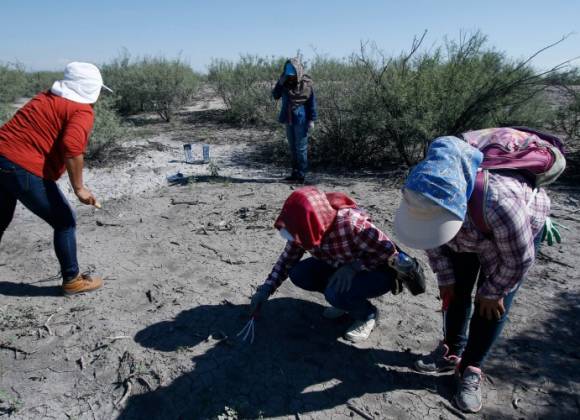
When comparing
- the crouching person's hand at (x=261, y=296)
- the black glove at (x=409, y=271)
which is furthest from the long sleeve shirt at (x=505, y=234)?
the crouching person's hand at (x=261, y=296)

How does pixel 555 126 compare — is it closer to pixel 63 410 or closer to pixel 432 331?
pixel 432 331

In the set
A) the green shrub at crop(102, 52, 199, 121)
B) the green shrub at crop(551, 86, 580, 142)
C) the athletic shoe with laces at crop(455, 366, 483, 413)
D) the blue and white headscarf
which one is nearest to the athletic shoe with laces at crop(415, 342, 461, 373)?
the athletic shoe with laces at crop(455, 366, 483, 413)

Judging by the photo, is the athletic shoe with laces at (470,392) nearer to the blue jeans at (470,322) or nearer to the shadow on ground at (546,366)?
the blue jeans at (470,322)

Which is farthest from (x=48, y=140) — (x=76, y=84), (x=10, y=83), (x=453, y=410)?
(x=10, y=83)

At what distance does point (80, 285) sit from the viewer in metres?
3.20

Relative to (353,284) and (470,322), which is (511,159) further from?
(353,284)

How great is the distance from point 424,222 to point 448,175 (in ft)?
0.66

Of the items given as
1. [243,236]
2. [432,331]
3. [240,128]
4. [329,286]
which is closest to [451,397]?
[432,331]

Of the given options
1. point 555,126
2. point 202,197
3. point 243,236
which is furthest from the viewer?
point 555,126

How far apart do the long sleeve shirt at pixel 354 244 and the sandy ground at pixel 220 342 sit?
579 mm

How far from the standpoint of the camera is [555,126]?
270 inches

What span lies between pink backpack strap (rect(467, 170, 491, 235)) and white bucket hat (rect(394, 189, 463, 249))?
140 millimetres

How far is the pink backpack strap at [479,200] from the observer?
169cm

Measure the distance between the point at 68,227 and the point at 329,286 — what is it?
1.81m
